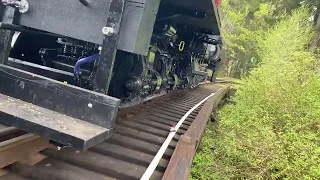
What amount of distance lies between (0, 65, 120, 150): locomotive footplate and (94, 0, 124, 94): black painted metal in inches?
9.9

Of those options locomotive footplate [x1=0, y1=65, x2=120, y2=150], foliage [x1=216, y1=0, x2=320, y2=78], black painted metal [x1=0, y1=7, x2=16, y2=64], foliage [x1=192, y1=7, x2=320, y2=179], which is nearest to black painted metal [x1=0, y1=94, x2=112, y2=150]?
locomotive footplate [x1=0, y1=65, x2=120, y2=150]

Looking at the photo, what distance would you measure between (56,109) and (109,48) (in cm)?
54

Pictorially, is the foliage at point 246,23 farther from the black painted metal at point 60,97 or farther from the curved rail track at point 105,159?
the black painted metal at point 60,97

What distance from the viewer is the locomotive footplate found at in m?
1.70

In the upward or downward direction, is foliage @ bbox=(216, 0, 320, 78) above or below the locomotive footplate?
above

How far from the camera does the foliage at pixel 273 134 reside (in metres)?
4.40

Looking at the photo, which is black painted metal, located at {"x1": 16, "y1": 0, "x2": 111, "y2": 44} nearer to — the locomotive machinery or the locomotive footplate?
the locomotive machinery

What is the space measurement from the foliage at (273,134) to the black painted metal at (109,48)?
104 inches

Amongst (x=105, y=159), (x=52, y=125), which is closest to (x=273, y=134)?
(x=105, y=159)

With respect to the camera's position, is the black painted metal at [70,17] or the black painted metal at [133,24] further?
the black painted metal at [70,17]

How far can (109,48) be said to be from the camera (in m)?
2.13

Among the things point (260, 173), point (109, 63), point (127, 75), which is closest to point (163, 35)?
point (127, 75)

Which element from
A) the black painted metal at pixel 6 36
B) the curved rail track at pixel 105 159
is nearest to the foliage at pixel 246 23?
the curved rail track at pixel 105 159

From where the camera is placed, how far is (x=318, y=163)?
4.16 m
